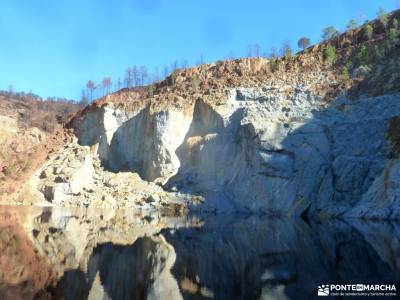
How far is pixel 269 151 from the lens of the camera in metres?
47.5

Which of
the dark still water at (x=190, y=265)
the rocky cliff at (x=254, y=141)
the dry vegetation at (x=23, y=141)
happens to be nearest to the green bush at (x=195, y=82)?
the rocky cliff at (x=254, y=141)

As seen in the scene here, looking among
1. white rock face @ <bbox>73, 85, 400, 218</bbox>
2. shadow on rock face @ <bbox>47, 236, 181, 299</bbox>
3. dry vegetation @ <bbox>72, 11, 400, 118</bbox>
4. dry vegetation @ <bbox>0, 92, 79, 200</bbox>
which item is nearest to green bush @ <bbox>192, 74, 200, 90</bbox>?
dry vegetation @ <bbox>72, 11, 400, 118</bbox>

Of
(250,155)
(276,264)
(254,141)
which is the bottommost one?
(276,264)

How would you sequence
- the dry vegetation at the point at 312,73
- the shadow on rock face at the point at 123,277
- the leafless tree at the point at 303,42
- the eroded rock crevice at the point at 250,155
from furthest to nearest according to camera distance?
the leafless tree at the point at 303,42
the dry vegetation at the point at 312,73
the eroded rock crevice at the point at 250,155
the shadow on rock face at the point at 123,277

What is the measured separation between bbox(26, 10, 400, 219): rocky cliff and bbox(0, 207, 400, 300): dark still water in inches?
689

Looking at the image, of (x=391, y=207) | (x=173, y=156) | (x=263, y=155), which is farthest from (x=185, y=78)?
(x=391, y=207)

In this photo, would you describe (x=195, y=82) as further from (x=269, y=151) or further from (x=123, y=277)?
(x=123, y=277)

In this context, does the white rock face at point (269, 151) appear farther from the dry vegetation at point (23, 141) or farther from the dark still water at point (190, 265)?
the dark still water at point (190, 265)

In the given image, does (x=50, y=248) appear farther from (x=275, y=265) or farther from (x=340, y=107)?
(x=340, y=107)

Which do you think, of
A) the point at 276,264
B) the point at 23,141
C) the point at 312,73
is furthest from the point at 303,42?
the point at 276,264

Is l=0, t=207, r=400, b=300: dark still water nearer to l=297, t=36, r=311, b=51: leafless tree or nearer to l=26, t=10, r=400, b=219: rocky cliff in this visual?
l=26, t=10, r=400, b=219: rocky cliff

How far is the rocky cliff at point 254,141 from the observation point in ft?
139

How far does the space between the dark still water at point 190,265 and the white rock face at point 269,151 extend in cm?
1743

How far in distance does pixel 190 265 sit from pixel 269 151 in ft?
112
